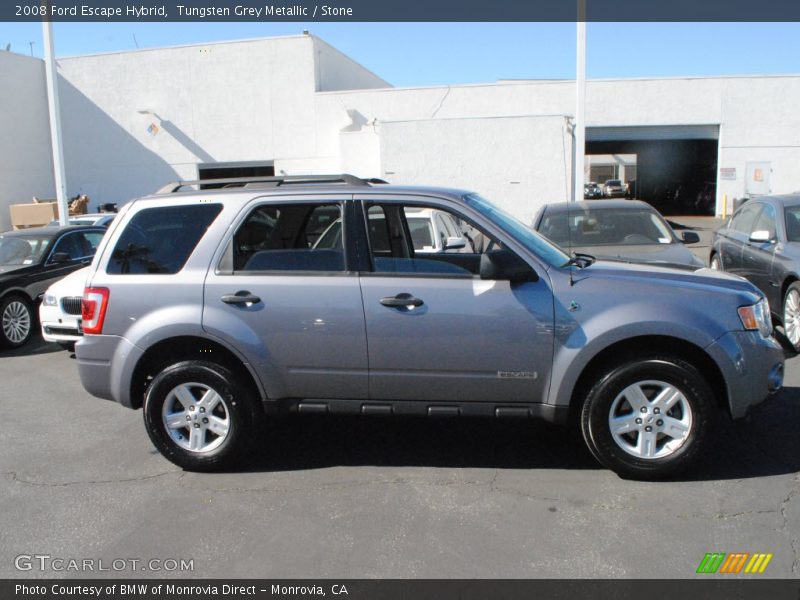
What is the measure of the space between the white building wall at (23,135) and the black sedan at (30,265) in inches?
860

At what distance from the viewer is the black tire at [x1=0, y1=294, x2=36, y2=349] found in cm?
930

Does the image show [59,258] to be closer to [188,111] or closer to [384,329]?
[384,329]

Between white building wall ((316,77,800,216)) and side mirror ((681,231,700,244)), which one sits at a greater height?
white building wall ((316,77,800,216))

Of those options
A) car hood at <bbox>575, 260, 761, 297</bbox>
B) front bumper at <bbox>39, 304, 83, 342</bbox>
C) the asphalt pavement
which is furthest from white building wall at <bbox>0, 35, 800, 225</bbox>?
car hood at <bbox>575, 260, 761, 297</bbox>

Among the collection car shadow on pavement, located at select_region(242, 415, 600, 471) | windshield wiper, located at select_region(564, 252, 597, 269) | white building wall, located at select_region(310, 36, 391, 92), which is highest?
white building wall, located at select_region(310, 36, 391, 92)

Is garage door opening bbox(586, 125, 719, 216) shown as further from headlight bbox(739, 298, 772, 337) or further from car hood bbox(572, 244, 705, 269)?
headlight bbox(739, 298, 772, 337)

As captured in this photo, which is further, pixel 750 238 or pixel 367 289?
pixel 750 238

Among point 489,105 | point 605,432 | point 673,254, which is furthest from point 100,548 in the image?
point 489,105

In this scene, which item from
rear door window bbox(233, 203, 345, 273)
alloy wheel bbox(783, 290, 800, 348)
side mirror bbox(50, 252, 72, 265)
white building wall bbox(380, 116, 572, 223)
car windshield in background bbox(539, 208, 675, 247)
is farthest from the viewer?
white building wall bbox(380, 116, 572, 223)

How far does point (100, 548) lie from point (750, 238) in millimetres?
7295

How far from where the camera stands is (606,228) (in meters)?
8.40

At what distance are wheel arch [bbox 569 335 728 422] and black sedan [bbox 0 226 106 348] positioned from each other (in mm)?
8049
